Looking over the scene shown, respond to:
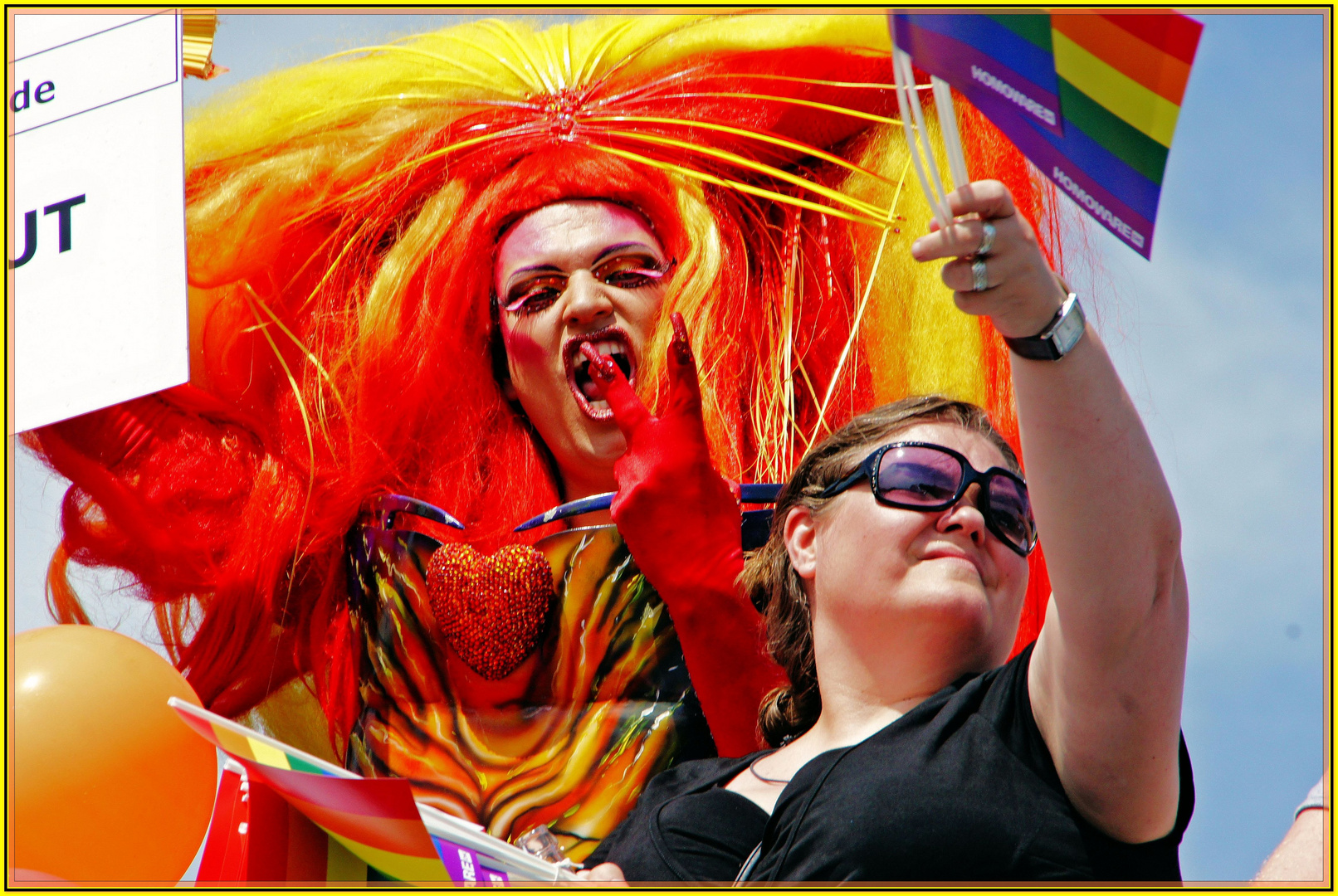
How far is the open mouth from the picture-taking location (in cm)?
239

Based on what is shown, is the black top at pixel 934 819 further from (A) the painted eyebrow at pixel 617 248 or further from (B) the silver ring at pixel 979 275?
(A) the painted eyebrow at pixel 617 248

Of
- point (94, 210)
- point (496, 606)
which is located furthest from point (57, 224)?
point (496, 606)

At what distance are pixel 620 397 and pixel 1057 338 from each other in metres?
1.15

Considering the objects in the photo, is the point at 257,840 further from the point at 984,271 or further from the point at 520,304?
the point at 520,304

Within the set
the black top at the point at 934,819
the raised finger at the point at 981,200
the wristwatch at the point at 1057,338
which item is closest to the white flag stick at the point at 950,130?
the raised finger at the point at 981,200

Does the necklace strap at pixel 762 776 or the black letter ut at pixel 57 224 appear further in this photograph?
the black letter ut at pixel 57 224

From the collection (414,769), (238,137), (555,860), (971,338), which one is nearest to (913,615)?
(555,860)

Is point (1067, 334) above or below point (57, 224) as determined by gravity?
above

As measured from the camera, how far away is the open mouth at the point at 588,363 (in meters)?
2.39

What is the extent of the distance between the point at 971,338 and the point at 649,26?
0.91 meters

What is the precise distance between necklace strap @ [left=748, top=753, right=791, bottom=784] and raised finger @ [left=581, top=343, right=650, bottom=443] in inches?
25.9

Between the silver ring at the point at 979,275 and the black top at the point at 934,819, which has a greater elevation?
the silver ring at the point at 979,275

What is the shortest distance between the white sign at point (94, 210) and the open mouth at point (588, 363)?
0.67 m

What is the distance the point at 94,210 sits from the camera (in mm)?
2295
